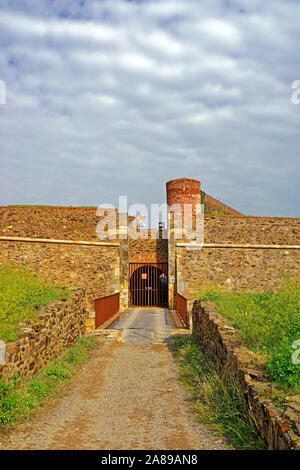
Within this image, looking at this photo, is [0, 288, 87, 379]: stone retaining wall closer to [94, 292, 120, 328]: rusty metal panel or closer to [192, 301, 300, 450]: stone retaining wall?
[94, 292, 120, 328]: rusty metal panel

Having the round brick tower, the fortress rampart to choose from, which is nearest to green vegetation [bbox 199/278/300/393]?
the fortress rampart

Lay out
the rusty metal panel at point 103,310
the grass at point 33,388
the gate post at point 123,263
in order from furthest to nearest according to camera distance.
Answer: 1. the gate post at point 123,263
2. the rusty metal panel at point 103,310
3. the grass at point 33,388

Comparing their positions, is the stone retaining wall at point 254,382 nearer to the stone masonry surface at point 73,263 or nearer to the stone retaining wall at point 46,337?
the stone retaining wall at point 46,337

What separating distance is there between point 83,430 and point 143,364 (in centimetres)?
299

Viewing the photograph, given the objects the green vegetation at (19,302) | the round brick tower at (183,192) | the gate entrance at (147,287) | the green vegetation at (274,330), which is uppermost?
the round brick tower at (183,192)

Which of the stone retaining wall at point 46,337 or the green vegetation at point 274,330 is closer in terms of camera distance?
the green vegetation at point 274,330

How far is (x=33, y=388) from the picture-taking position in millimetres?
4996

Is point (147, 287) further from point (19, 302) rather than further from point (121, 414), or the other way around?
point (121, 414)

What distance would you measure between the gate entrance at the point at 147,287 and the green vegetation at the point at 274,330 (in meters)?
12.0

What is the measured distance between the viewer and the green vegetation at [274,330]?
152 inches

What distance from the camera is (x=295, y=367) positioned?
3.82 meters

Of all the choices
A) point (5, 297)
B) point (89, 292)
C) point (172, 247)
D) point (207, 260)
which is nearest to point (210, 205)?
point (172, 247)

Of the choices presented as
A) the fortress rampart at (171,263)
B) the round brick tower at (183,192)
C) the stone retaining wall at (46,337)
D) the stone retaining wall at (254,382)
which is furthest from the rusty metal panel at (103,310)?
the round brick tower at (183,192)
